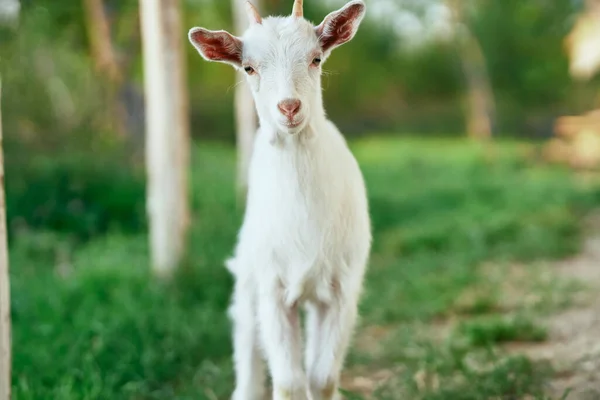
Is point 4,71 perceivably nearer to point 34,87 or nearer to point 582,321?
point 34,87

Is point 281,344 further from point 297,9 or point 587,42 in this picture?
point 587,42

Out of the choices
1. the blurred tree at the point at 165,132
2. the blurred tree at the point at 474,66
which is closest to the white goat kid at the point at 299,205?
the blurred tree at the point at 165,132

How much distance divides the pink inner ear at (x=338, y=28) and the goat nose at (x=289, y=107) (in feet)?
1.19

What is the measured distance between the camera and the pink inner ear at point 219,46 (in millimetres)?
2820

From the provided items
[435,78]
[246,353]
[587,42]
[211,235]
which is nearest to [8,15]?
[211,235]

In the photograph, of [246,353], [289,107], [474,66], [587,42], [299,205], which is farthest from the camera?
[474,66]

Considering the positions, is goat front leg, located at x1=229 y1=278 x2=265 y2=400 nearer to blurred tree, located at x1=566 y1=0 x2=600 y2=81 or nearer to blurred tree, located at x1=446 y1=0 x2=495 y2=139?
blurred tree, located at x1=566 y1=0 x2=600 y2=81

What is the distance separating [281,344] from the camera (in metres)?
3.07

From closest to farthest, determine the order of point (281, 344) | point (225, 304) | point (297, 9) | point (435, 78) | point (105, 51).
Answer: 1. point (297, 9)
2. point (281, 344)
3. point (225, 304)
4. point (105, 51)
5. point (435, 78)

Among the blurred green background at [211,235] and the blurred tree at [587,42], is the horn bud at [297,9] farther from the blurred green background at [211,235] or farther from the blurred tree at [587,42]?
the blurred tree at [587,42]

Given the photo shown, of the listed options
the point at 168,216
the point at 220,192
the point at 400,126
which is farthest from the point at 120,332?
the point at 400,126

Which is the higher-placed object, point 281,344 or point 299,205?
point 299,205

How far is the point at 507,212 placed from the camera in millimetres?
8320

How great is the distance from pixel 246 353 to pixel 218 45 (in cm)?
156
